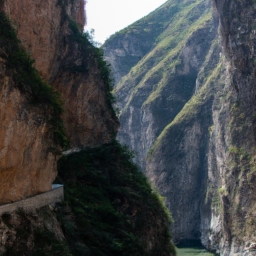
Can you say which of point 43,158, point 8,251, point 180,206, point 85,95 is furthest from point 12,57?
point 180,206

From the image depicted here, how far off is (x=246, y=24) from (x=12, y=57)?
128 feet

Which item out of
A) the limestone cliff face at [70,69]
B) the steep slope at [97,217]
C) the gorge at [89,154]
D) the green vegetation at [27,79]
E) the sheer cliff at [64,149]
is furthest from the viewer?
the limestone cliff face at [70,69]

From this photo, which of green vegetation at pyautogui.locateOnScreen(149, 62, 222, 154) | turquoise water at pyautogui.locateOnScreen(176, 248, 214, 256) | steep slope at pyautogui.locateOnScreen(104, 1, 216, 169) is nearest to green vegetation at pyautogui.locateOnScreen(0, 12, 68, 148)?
turquoise water at pyautogui.locateOnScreen(176, 248, 214, 256)

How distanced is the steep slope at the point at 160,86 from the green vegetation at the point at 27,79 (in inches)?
2794

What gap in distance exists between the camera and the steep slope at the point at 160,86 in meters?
92.1

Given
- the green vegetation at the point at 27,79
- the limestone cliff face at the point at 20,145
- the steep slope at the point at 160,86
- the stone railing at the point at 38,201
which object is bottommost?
the stone railing at the point at 38,201

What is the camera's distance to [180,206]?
72.3 meters

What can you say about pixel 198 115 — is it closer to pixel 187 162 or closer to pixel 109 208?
pixel 187 162

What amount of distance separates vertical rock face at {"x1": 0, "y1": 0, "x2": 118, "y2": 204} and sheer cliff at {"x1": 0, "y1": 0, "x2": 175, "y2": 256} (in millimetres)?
41

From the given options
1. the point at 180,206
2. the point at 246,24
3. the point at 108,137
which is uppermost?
the point at 246,24

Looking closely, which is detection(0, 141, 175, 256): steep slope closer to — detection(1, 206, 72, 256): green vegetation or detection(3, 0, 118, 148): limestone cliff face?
detection(1, 206, 72, 256): green vegetation

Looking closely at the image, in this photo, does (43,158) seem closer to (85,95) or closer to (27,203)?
(27,203)

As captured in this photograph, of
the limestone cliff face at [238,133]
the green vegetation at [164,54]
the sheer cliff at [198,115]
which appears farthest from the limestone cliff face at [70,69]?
the green vegetation at [164,54]

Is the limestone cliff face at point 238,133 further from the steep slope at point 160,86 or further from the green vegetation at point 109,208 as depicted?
the steep slope at point 160,86
